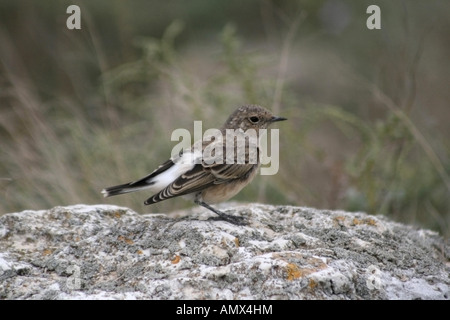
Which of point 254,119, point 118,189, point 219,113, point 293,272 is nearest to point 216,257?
point 293,272

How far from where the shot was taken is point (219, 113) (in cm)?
821

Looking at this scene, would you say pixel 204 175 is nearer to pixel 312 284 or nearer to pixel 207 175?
pixel 207 175

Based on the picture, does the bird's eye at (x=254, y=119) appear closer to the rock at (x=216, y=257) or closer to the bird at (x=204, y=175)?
the bird at (x=204, y=175)

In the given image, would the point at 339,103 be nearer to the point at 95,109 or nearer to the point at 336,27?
the point at 336,27

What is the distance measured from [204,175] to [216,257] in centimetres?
141

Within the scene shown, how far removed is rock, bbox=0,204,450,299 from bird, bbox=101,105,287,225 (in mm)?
241

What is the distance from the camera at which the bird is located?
17.8ft

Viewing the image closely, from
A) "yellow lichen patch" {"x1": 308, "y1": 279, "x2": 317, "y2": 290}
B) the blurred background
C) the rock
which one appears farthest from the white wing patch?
"yellow lichen patch" {"x1": 308, "y1": 279, "x2": 317, "y2": 290}

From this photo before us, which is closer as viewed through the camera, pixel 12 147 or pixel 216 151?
pixel 216 151

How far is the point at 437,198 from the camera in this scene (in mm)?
7629

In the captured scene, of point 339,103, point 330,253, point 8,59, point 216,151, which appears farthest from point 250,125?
point 339,103

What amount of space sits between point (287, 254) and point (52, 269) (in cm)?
172

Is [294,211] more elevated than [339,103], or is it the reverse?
[339,103]

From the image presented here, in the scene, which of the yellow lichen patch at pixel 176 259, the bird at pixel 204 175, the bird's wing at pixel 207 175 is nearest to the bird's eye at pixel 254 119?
the bird at pixel 204 175
